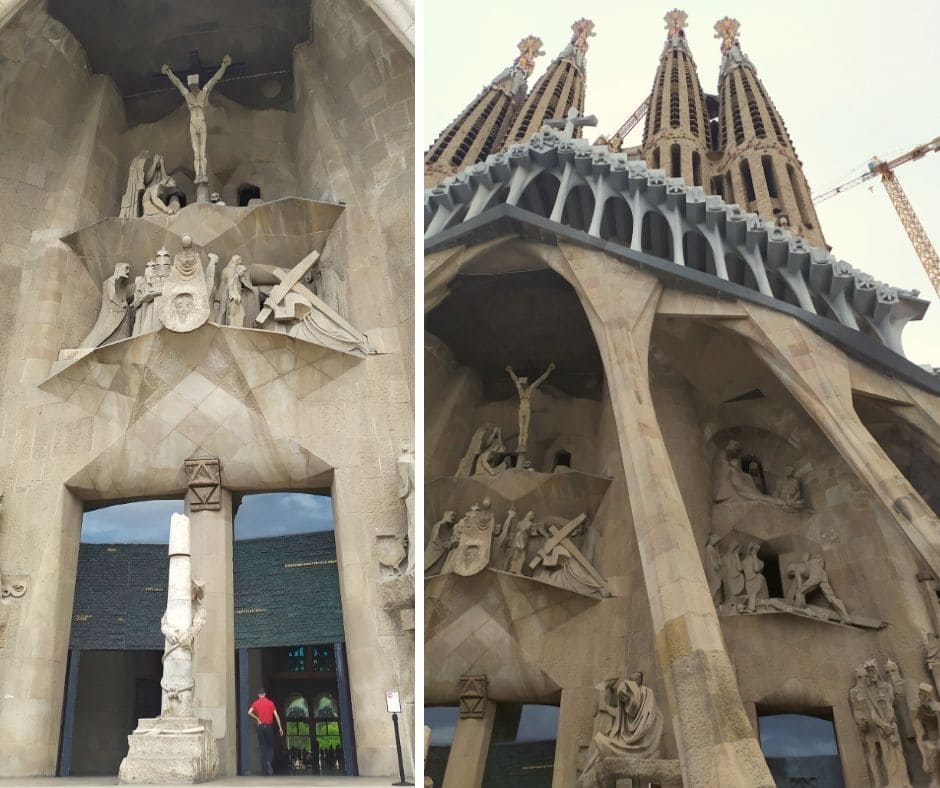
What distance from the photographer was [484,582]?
9578mm

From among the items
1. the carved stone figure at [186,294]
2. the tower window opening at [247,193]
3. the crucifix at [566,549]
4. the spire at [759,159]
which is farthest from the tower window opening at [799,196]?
the carved stone figure at [186,294]

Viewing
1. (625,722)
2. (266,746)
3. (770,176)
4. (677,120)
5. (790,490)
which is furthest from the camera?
(677,120)

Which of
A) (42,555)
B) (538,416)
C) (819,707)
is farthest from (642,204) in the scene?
(42,555)

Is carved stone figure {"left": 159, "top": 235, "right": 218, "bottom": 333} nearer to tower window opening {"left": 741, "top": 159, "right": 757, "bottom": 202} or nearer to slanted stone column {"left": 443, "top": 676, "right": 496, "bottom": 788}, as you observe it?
slanted stone column {"left": 443, "top": 676, "right": 496, "bottom": 788}

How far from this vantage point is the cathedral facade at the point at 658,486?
7.93 meters

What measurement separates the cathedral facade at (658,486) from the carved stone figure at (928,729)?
31mm

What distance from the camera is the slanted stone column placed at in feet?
29.3

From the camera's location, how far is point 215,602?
824 centimetres

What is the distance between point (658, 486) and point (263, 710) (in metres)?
4.11

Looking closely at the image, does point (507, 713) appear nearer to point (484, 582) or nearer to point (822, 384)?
point (484, 582)

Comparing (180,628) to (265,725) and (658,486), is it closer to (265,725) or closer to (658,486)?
(265,725)

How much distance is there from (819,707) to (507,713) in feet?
10.4

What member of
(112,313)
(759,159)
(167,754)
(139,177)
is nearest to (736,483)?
(167,754)

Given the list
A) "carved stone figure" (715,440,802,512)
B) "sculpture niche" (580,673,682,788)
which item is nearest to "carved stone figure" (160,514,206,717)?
"sculpture niche" (580,673,682,788)
